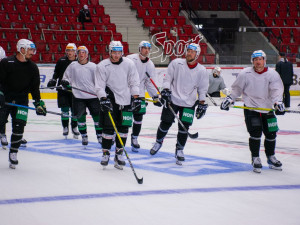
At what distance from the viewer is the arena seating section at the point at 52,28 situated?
15.6 meters

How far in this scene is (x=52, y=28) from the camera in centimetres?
1622

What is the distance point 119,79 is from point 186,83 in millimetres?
930

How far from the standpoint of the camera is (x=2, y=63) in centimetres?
579

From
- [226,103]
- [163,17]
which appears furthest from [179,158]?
[163,17]

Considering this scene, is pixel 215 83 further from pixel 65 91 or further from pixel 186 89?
pixel 186 89

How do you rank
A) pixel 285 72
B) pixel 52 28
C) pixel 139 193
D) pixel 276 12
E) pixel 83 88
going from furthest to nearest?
pixel 276 12
pixel 52 28
pixel 285 72
pixel 83 88
pixel 139 193

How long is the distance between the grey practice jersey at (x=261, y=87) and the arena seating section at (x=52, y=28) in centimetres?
1017

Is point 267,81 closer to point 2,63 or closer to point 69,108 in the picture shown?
point 2,63

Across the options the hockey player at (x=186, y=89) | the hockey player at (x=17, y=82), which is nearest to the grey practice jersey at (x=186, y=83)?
the hockey player at (x=186, y=89)

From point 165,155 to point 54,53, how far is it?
31.2 ft

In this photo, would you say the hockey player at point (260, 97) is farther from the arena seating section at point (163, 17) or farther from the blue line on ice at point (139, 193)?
the arena seating section at point (163, 17)

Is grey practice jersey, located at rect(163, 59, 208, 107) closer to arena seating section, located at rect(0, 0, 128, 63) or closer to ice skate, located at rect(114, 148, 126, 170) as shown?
ice skate, located at rect(114, 148, 126, 170)

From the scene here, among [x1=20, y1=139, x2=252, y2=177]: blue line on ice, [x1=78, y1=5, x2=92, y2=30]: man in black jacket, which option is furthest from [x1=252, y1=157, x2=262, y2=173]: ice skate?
[x1=78, y1=5, x2=92, y2=30]: man in black jacket

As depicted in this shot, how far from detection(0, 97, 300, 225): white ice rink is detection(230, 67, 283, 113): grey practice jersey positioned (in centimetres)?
76
